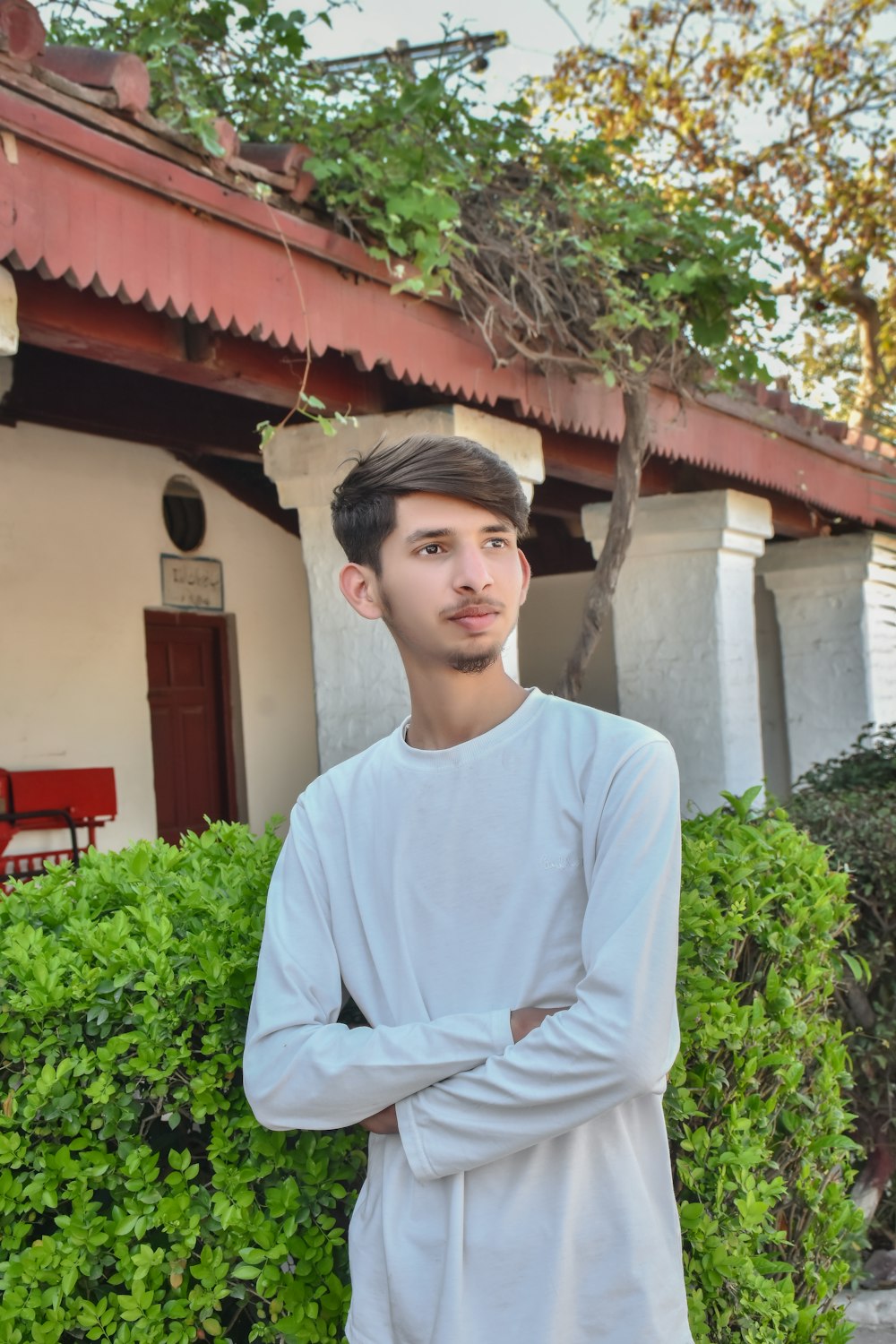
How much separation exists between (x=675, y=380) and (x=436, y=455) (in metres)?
3.94

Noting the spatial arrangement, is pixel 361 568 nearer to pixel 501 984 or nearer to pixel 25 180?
pixel 501 984

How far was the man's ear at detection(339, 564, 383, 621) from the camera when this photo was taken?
5.71ft

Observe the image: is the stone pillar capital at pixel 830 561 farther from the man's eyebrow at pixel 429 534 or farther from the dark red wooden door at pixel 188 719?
the man's eyebrow at pixel 429 534

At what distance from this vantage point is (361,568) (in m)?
1.75

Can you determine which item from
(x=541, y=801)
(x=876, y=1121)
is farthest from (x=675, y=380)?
(x=541, y=801)

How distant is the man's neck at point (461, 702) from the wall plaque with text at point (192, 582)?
5.62m

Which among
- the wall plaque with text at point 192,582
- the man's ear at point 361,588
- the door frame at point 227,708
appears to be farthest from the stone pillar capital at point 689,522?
the man's ear at point 361,588

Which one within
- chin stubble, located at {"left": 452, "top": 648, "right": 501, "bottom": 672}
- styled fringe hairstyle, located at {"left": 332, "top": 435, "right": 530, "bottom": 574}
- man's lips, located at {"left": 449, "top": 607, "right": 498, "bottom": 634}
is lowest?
chin stubble, located at {"left": 452, "top": 648, "right": 501, "bottom": 672}

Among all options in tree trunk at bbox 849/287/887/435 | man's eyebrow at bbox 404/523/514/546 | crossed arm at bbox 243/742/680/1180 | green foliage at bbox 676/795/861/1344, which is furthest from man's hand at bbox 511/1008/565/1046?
tree trunk at bbox 849/287/887/435

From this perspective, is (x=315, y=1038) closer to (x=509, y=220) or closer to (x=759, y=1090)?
(x=759, y=1090)

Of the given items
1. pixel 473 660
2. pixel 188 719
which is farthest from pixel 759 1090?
pixel 188 719

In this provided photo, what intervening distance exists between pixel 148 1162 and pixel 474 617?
3.06 feet

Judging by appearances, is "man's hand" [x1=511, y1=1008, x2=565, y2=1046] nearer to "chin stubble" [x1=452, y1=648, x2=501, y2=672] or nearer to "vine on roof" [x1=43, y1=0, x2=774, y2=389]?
"chin stubble" [x1=452, y1=648, x2=501, y2=672]

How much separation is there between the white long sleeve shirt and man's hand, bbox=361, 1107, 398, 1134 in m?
0.02
